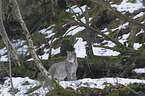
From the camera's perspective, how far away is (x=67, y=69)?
18.7ft

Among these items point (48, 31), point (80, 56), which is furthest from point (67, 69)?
point (48, 31)

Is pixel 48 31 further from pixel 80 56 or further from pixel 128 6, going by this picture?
pixel 128 6

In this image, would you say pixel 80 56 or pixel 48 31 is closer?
pixel 80 56

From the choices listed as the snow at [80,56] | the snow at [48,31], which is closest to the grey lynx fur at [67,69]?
the snow at [80,56]

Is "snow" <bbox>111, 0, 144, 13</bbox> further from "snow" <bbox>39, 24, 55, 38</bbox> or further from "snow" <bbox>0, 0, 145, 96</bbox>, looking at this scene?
"snow" <bbox>39, 24, 55, 38</bbox>

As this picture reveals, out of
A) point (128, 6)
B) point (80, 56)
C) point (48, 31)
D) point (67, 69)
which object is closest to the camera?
point (67, 69)

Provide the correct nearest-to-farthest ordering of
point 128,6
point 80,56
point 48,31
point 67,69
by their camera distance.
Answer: point 67,69
point 80,56
point 48,31
point 128,6

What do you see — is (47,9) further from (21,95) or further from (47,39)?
(21,95)

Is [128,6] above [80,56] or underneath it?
above

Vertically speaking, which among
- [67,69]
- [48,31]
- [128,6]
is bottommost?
[67,69]

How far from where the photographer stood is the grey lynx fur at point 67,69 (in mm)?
5594

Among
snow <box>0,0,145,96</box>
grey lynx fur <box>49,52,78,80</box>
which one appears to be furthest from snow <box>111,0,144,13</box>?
grey lynx fur <box>49,52,78,80</box>

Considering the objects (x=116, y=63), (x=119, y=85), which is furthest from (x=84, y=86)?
(x=116, y=63)

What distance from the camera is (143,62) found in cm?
566
